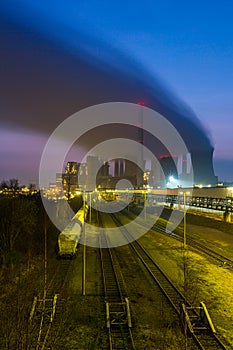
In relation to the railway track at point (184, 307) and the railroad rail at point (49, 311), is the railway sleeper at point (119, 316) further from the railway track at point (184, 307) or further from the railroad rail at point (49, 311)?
the railway track at point (184, 307)

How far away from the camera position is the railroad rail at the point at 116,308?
9.52 meters

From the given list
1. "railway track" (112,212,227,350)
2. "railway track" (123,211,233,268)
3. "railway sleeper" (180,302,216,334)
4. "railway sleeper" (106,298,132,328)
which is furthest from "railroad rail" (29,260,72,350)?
"railway track" (123,211,233,268)

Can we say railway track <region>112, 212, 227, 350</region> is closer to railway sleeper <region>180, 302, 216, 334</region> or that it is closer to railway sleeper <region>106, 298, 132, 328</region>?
railway sleeper <region>180, 302, 216, 334</region>

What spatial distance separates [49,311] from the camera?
37.3 ft

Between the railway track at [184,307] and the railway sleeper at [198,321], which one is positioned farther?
the railway sleeper at [198,321]

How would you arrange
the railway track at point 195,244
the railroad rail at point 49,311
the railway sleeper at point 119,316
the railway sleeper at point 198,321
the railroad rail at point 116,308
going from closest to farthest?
the railroad rail at point 49,311
the railroad rail at point 116,308
the railway sleeper at point 198,321
the railway sleeper at point 119,316
the railway track at point 195,244

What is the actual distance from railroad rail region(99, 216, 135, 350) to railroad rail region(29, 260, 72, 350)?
1.74 m

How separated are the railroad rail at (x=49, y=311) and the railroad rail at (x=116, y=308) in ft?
5.70

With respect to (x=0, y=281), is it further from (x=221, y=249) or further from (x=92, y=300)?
(x=221, y=249)

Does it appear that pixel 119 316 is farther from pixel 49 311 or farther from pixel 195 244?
pixel 195 244

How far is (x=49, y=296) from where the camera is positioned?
45.3 feet

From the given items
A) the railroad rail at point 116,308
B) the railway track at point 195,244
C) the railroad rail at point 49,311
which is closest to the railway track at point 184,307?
the railroad rail at point 116,308

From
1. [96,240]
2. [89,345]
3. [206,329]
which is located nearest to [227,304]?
[206,329]

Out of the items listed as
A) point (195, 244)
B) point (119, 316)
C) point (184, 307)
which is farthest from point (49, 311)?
point (195, 244)
